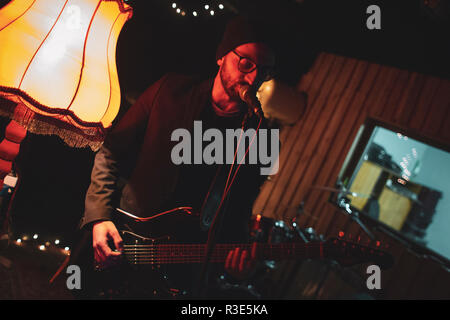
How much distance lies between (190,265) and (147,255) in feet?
0.92

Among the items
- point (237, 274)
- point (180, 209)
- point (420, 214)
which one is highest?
point (420, 214)

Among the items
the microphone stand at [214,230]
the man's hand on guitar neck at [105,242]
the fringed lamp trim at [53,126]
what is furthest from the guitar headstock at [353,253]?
the fringed lamp trim at [53,126]

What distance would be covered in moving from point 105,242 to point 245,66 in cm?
126

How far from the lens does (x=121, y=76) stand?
1.97 m

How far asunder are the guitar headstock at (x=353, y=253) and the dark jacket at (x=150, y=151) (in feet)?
1.85

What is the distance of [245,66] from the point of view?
1.49 m

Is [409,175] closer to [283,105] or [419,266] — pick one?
[419,266]

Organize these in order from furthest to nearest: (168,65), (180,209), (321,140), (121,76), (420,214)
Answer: (321,140) < (420,214) < (168,65) < (121,76) < (180,209)

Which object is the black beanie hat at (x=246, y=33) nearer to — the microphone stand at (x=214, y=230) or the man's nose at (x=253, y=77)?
the man's nose at (x=253, y=77)

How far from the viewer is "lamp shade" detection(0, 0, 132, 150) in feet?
3.13

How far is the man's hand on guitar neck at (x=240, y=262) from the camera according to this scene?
1449 millimetres

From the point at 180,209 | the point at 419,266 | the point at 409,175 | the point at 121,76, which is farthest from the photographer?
the point at 409,175


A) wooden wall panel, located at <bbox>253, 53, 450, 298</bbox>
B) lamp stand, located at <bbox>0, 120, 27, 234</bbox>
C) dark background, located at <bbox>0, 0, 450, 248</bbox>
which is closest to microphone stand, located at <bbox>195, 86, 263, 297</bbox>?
dark background, located at <bbox>0, 0, 450, 248</bbox>
